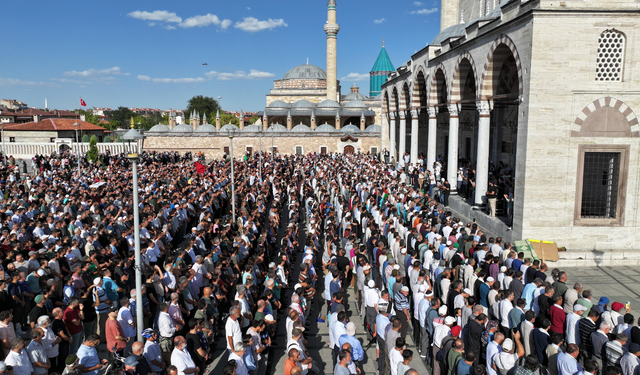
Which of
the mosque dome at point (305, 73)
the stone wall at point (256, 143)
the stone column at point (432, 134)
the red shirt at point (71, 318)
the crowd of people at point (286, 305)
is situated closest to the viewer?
the crowd of people at point (286, 305)

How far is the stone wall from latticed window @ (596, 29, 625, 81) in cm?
3434

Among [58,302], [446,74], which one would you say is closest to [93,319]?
[58,302]

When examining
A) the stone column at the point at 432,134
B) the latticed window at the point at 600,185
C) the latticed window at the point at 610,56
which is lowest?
the latticed window at the point at 600,185

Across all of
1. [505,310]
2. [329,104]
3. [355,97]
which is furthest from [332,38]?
[505,310]

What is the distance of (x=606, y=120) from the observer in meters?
12.5

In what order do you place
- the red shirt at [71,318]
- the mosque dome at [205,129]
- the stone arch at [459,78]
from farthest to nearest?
the mosque dome at [205,129], the stone arch at [459,78], the red shirt at [71,318]

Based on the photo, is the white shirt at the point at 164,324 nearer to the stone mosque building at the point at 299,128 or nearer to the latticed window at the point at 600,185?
the latticed window at the point at 600,185

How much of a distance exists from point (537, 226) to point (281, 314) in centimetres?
789

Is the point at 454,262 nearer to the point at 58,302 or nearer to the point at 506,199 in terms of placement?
the point at 506,199

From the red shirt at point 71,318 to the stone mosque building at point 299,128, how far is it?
105 ft

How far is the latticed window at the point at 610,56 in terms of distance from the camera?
40.1 ft

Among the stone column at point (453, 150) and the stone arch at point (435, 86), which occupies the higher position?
the stone arch at point (435, 86)

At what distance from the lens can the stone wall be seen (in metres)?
47.3

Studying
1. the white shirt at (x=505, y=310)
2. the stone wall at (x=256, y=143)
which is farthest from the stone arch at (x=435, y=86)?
the stone wall at (x=256, y=143)
